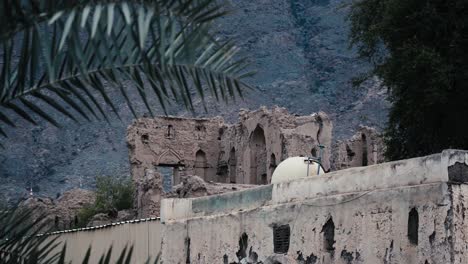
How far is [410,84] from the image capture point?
27141 mm

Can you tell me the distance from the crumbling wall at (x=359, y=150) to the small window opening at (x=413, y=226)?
1079 inches

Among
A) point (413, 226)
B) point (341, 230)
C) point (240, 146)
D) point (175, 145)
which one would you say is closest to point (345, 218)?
point (341, 230)

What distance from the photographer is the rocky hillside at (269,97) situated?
226 ft

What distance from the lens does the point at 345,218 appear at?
594 inches

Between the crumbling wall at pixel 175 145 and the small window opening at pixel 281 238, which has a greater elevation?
the crumbling wall at pixel 175 145

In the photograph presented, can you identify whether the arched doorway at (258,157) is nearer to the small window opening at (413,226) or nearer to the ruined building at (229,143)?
the ruined building at (229,143)

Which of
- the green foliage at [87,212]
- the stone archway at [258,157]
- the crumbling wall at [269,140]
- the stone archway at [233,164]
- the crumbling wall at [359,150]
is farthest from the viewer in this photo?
the stone archway at [233,164]

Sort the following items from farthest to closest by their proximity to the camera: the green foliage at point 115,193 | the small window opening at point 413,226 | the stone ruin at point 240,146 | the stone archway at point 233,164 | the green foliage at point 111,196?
the green foliage at point 115,193 → the stone archway at point 233,164 → the green foliage at point 111,196 → the stone ruin at point 240,146 → the small window opening at point 413,226

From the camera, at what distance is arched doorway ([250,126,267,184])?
43875mm

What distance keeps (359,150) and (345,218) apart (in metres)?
27.8

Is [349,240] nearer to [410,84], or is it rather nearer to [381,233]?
[381,233]

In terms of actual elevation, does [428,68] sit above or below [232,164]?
below

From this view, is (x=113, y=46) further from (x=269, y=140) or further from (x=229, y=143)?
(x=229, y=143)

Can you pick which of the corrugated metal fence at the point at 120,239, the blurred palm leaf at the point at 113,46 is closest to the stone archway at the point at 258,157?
the corrugated metal fence at the point at 120,239
